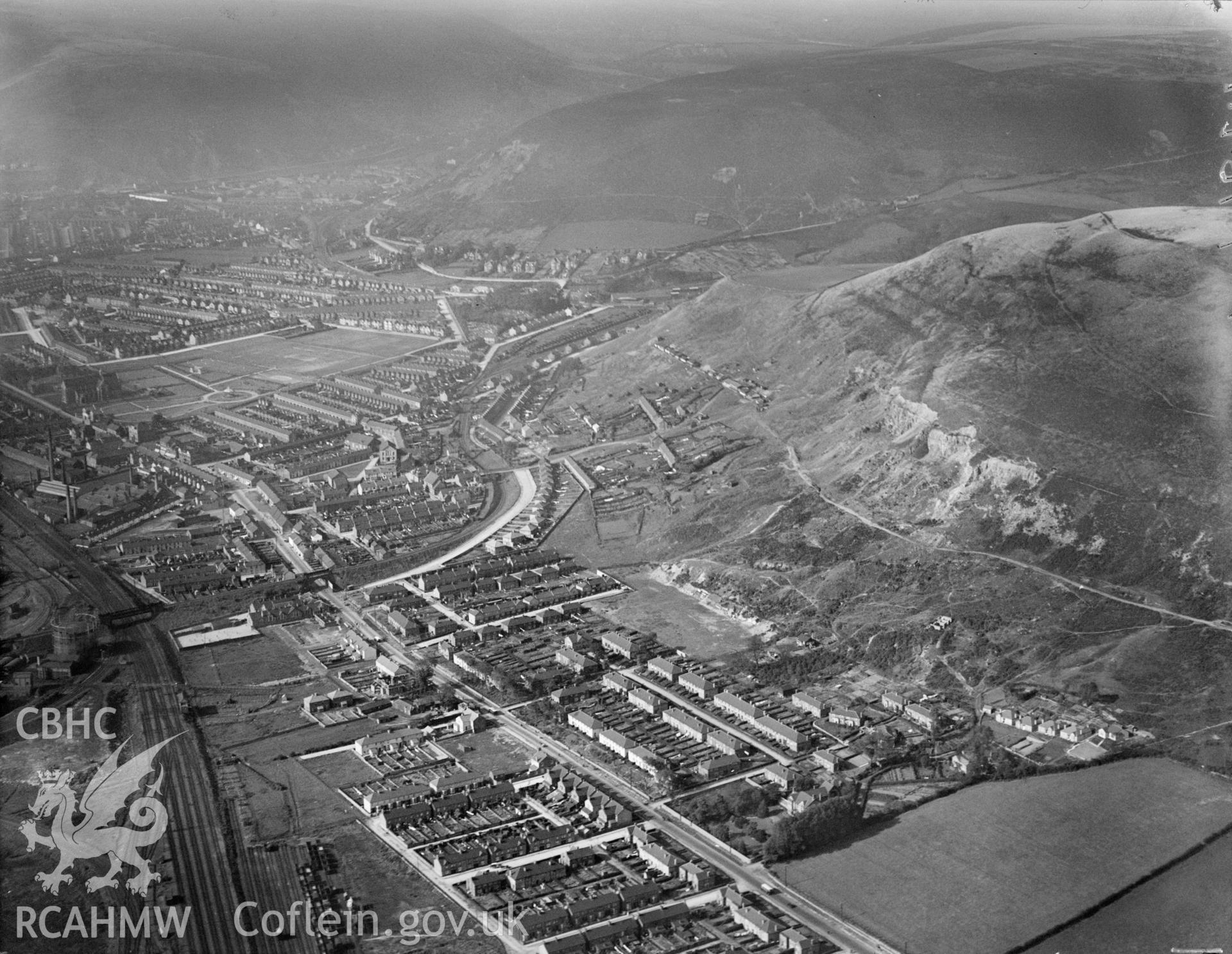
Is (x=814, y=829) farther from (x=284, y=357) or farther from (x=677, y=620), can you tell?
(x=284, y=357)

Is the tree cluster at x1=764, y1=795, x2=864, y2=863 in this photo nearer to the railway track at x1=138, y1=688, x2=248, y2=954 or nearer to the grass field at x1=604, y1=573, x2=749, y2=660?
the grass field at x1=604, y1=573, x2=749, y2=660

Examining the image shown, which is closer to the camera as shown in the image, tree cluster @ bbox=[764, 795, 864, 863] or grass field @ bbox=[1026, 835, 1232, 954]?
grass field @ bbox=[1026, 835, 1232, 954]

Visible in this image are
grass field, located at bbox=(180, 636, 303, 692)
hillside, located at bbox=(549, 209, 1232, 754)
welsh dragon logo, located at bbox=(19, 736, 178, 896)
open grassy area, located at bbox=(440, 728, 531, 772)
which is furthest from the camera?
grass field, located at bbox=(180, 636, 303, 692)

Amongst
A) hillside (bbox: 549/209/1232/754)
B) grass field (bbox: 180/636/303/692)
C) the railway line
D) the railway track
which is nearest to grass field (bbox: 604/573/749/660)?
hillside (bbox: 549/209/1232/754)

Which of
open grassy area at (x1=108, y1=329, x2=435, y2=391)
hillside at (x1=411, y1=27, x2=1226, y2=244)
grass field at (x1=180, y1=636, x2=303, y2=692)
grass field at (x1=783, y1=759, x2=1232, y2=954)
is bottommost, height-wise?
grass field at (x1=783, y1=759, x2=1232, y2=954)

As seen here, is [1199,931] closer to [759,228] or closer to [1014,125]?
[759,228]

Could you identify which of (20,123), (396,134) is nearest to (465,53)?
(396,134)
